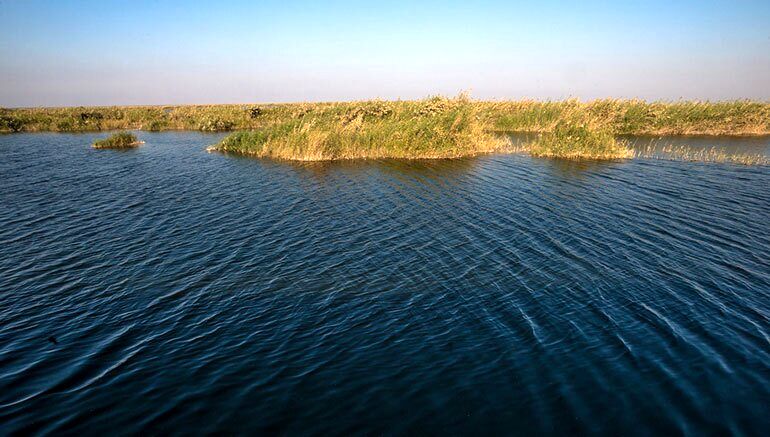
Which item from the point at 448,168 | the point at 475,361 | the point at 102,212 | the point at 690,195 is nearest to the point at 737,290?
the point at 475,361

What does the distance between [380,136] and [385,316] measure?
23760 millimetres

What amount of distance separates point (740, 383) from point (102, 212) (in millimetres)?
21112

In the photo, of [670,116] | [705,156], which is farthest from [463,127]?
[670,116]

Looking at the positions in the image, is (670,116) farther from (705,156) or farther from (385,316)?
(385,316)

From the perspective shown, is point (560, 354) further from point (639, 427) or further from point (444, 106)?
point (444, 106)

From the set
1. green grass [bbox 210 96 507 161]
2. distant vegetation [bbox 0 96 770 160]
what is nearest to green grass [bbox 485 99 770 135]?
distant vegetation [bbox 0 96 770 160]

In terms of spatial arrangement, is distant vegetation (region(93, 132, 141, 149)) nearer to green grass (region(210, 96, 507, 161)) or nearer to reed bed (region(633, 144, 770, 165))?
green grass (region(210, 96, 507, 161))

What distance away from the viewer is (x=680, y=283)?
10438 mm

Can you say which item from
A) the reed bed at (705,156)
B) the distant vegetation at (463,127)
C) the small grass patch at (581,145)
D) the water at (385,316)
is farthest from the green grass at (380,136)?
the water at (385,316)

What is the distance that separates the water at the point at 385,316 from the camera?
6.37 m

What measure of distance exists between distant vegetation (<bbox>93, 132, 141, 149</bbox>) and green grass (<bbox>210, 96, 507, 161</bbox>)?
1307 cm

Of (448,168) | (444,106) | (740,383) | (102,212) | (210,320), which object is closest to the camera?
(740,383)

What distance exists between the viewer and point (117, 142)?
3762 cm

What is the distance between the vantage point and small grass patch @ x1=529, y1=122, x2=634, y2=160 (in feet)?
96.8
